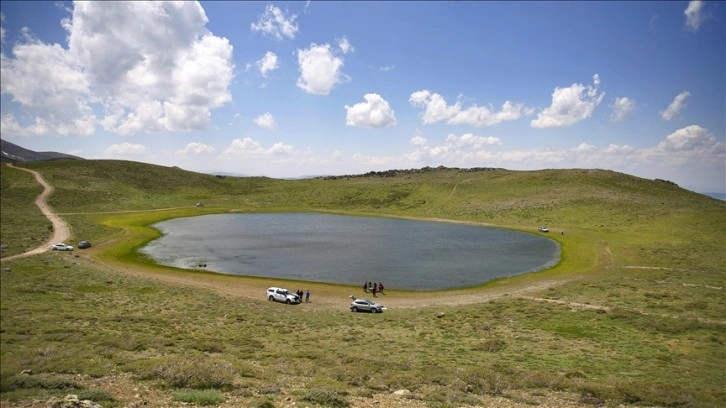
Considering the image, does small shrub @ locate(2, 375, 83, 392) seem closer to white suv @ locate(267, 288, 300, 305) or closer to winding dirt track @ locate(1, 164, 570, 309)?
white suv @ locate(267, 288, 300, 305)

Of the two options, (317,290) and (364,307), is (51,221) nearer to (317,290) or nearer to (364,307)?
(317,290)

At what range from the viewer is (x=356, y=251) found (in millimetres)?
71625

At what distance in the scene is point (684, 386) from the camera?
2181 cm

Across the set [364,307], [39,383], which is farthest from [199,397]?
[364,307]

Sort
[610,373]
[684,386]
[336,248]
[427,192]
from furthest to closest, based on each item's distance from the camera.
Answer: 1. [427,192]
2. [336,248]
3. [610,373]
4. [684,386]

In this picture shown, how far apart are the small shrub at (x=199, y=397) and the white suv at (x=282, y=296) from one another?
91.1ft

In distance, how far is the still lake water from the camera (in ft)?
185

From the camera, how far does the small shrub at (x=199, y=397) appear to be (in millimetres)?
14438

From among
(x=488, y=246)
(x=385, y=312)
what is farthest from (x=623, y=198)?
(x=385, y=312)

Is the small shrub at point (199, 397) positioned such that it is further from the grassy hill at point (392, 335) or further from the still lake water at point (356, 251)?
the still lake water at point (356, 251)

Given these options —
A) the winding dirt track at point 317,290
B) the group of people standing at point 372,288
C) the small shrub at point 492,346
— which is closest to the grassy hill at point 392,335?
the small shrub at point 492,346

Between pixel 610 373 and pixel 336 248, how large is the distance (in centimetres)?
5410

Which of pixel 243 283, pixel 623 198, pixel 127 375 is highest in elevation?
pixel 623 198

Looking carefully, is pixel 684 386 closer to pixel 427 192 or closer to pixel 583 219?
pixel 583 219
